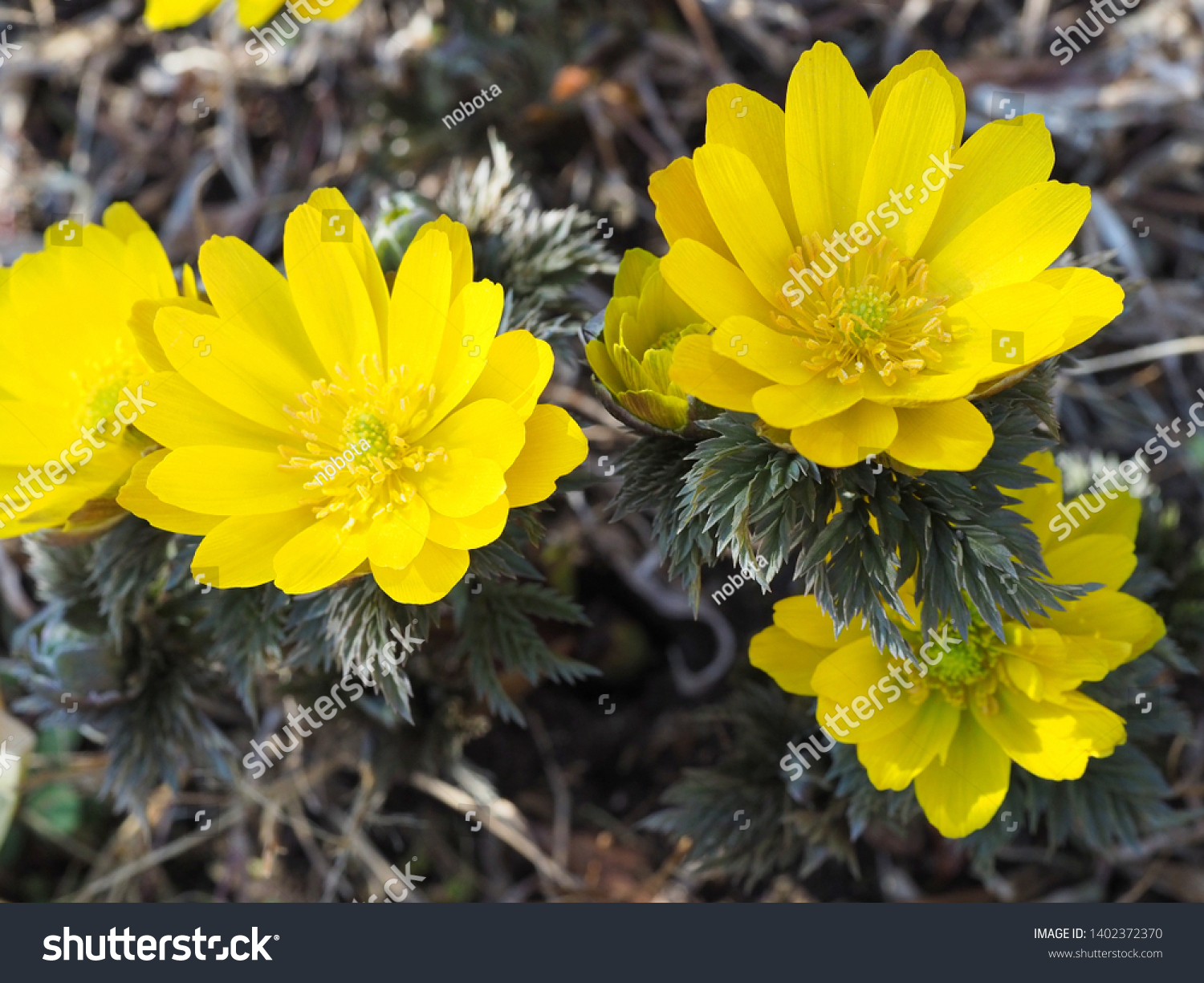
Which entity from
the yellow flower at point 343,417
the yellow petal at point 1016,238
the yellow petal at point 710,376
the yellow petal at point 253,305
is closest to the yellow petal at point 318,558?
the yellow flower at point 343,417

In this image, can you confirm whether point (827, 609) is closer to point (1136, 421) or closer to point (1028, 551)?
point (1028, 551)

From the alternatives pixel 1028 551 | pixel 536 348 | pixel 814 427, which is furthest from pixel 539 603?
pixel 1028 551

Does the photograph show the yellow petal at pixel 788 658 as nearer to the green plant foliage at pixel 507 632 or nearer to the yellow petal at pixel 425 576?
the green plant foliage at pixel 507 632

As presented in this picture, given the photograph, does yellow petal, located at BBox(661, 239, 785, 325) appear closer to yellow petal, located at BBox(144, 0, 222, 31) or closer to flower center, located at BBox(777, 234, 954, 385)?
flower center, located at BBox(777, 234, 954, 385)

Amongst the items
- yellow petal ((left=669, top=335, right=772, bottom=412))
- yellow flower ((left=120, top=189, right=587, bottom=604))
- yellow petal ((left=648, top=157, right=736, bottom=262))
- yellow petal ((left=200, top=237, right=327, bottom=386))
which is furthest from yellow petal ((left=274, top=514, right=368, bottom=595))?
yellow petal ((left=648, top=157, right=736, bottom=262))

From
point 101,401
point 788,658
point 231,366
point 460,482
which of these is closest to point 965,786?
point 788,658

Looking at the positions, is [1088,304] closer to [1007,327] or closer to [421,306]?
[1007,327]
